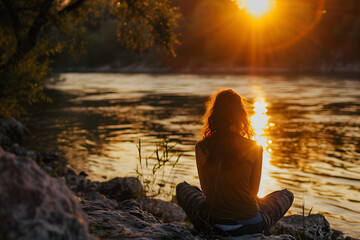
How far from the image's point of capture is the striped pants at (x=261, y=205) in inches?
168

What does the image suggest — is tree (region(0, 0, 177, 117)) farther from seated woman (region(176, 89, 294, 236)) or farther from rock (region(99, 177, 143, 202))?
seated woman (region(176, 89, 294, 236))

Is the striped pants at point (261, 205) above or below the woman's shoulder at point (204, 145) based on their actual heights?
below

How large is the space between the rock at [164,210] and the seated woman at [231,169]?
137 inches

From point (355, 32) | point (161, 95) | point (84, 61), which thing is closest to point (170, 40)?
point (161, 95)

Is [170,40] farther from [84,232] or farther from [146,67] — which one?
[146,67]

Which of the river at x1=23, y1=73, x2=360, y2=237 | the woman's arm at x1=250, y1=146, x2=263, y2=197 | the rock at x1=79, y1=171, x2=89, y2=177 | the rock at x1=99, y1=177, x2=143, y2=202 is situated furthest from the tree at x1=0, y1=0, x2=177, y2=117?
the woman's arm at x1=250, y1=146, x2=263, y2=197

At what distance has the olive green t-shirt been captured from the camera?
4023 millimetres

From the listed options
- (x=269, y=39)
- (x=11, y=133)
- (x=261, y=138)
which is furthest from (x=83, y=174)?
(x=269, y=39)

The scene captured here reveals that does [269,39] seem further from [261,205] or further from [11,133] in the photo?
[261,205]

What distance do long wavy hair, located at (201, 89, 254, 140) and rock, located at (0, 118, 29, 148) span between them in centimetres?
1290

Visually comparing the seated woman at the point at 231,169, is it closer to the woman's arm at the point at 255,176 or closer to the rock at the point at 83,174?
the woman's arm at the point at 255,176

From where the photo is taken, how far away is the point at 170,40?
47.4ft

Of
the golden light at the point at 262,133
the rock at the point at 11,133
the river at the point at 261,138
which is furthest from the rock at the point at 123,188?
the rock at the point at 11,133

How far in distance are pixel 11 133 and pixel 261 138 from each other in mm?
8997
